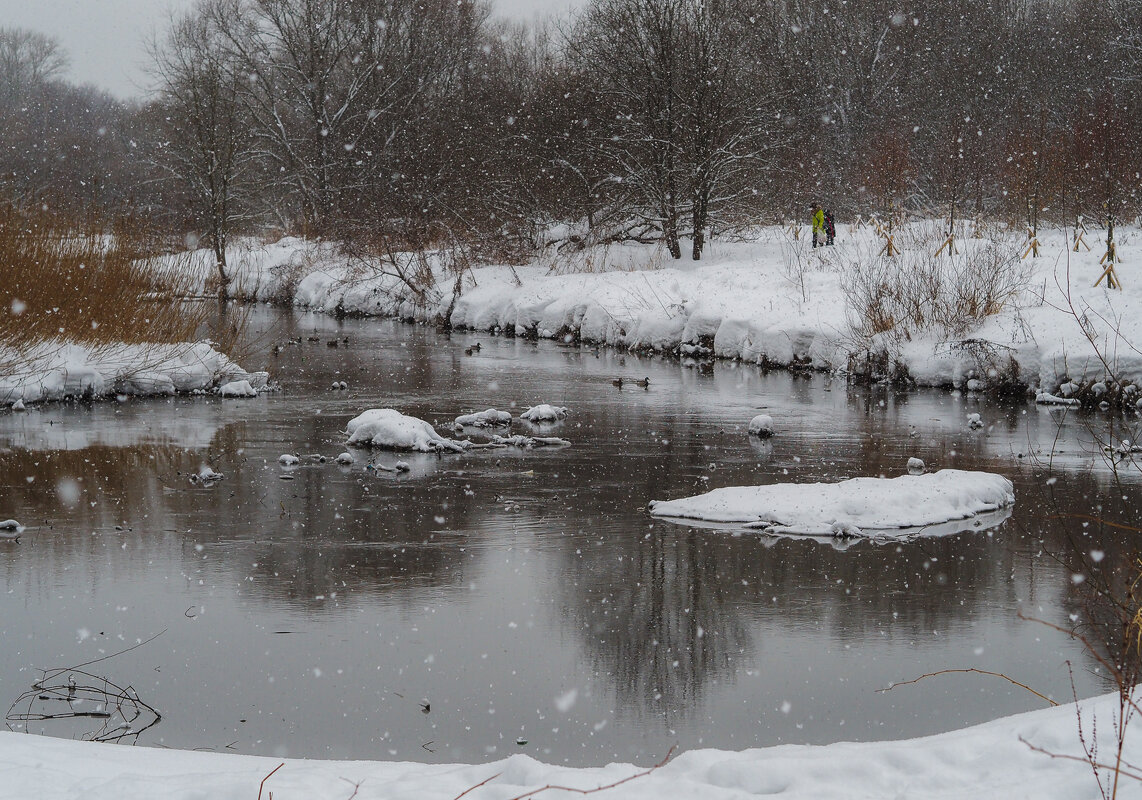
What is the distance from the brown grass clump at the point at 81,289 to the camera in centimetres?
1470

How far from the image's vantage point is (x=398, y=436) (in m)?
13.0

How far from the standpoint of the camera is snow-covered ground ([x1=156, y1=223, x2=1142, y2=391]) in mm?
17281

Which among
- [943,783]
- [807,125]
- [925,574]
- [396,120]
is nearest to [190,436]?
[925,574]

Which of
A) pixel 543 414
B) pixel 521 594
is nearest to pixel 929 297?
pixel 543 414

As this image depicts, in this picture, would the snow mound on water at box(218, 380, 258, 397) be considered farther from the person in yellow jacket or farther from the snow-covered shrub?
the person in yellow jacket

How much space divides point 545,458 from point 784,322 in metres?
9.81

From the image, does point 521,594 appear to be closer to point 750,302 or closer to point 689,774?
point 689,774

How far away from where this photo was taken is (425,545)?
898cm

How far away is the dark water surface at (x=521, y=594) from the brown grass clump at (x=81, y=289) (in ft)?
6.70

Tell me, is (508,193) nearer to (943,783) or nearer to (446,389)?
(446,389)

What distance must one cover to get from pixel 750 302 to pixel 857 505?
43.5 ft

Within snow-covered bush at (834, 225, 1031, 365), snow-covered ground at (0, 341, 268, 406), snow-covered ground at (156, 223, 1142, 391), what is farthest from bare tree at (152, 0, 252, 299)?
snow-covered bush at (834, 225, 1031, 365)

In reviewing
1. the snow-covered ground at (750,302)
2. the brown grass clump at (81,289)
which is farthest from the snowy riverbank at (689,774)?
the brown grass clump at (81,289)

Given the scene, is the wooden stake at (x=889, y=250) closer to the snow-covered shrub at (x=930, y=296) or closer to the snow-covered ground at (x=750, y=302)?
the snow-covered ground at (x=750, y=302)
